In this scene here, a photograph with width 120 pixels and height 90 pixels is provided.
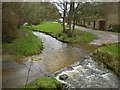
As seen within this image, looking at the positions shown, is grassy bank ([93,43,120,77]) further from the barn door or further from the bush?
the barn door

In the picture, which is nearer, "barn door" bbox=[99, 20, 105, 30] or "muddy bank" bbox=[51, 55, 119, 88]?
"muddy bank" bbox=[51, 55, 119, 88]

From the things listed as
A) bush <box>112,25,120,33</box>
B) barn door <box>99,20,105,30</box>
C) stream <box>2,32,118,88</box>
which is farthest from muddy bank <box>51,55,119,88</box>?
barn door <box>99,20,105,30</box>

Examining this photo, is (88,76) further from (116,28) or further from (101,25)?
(101,25)

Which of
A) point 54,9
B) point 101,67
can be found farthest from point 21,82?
point 54,9

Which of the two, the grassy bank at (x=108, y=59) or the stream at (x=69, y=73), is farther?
the grassy bank at (x=108, y=59)

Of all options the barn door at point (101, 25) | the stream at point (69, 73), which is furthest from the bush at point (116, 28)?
the stream at point (69, 73)

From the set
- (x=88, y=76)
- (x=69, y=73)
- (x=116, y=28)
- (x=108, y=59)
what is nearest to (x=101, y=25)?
(x=116, y=28)

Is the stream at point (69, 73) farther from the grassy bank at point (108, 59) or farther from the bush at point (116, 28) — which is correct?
the bush at point (116, 28)

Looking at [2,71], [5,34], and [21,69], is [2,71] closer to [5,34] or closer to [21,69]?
[21,69]

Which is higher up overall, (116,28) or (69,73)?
(116,28)

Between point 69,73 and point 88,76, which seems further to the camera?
point 69,73

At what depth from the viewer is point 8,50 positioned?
11.3 m

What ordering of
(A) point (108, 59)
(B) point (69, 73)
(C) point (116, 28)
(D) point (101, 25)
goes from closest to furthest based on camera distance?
(B) point (69, 73), (A) point (108, 59), (C) point (116, 28), (D) point (101, 25)

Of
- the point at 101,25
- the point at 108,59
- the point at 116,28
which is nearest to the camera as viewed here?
the point at 108,59
